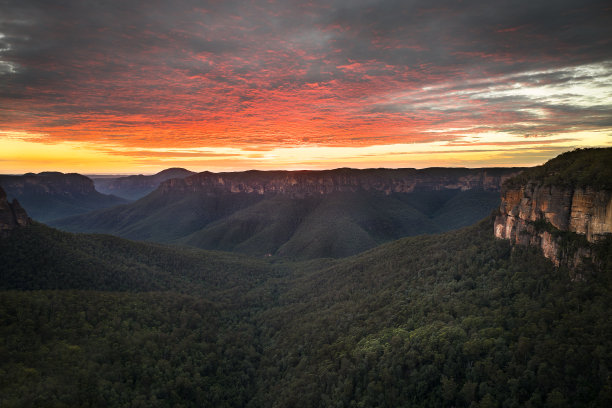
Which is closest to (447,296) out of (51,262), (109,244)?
(51,262)

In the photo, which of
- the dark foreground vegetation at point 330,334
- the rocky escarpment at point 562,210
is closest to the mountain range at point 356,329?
the dark foreground vegetation at point 330,334

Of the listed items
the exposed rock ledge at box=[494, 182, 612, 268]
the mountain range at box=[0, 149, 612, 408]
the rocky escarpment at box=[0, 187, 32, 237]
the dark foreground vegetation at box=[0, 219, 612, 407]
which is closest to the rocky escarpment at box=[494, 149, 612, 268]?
the exposed rock ledge at box=[494, 182, 612, 268]

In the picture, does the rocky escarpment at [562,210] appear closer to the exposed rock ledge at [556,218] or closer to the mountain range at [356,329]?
the exposed rock ledge at [556,218]

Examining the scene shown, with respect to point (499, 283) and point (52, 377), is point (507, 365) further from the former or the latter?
point (52, 377)

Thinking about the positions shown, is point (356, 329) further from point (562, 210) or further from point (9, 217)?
point (9, 217)

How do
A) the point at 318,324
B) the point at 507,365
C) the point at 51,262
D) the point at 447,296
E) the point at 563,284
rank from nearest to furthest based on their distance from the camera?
the point at 507,365
the point at 563,284
the point at 447,296
the point at 318,324
the point at 51,262

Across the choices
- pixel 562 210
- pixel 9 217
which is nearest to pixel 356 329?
pixel 562 210
